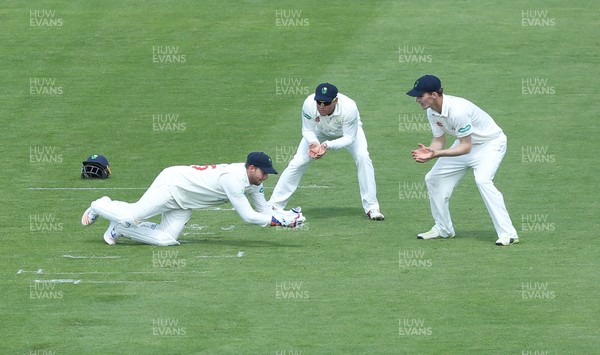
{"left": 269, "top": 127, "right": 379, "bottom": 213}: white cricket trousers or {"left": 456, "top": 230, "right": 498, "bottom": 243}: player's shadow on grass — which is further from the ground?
{"left": 269, "top": 127, "right": 379, "bottom": 213}: white cricket trousers

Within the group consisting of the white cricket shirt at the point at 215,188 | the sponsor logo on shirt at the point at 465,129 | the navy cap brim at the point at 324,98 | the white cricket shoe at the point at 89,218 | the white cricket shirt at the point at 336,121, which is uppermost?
the navy cap brim at the point at 324,98

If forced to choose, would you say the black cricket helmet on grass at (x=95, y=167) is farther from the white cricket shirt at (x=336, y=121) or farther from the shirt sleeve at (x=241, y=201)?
the shirt sleeve at (x=241, y=201)

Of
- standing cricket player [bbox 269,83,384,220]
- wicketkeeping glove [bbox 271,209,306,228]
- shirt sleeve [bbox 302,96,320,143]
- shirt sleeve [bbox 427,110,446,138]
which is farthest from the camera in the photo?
shirt sleeve [bbox 302,96,320,143]

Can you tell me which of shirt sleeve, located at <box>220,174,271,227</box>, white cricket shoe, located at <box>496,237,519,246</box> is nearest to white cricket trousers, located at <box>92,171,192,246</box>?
shirt sleeve, located at <box>220,174,271,227</box>

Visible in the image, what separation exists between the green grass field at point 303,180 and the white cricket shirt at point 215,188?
0.57 metres

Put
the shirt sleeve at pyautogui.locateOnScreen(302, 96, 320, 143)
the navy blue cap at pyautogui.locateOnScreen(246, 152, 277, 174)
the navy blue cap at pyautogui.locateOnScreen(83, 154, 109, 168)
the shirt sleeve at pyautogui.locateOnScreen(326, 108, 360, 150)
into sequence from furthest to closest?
1. the navy blue cap at pyautogui.locateOnScreen(83, 154, 109, 168)
2. the shirt sleeve at pyautogui.locateOnScreen(302, 96, 320, 143)
3. the shirt sleeve at pyautogui.locateOnScreen(326, 108, 360, 150)
4. the navy blue cap at pyautogui.locateOnScreen(246, 152, 277, 174)

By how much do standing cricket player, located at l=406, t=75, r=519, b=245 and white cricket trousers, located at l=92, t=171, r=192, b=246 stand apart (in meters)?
3.40

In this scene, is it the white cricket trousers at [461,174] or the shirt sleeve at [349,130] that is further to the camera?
the shirt sleeve at [349,130]

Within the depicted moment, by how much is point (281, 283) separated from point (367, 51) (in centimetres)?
1573

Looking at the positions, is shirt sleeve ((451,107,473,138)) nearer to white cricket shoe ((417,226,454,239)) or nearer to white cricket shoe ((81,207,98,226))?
white cricket shoe ((417,226,454,239))

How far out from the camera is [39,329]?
14.2m

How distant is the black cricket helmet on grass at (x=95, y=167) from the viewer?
22781 mm

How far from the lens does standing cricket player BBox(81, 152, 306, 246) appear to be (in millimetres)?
17531

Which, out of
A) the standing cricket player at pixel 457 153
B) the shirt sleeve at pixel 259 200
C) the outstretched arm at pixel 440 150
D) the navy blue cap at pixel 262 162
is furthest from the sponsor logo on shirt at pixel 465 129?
the shirt sleeve at pixel 259 200
